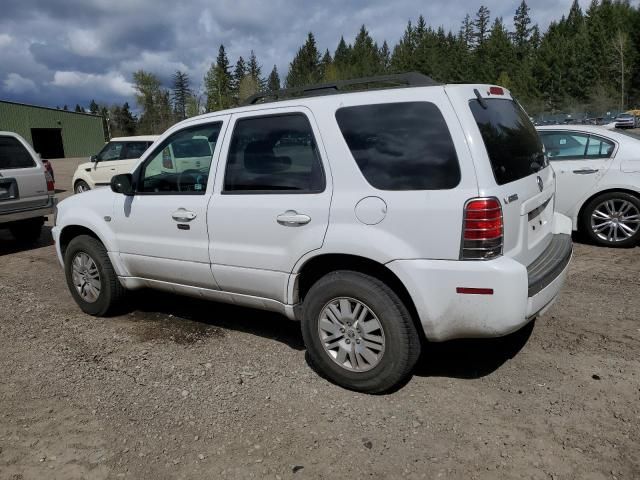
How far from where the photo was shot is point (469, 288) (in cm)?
288

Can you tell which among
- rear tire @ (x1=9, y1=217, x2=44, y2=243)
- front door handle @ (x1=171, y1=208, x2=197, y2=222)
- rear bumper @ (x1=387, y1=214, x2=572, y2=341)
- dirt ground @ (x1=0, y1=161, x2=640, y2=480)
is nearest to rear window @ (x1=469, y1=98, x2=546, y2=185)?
rear bumper @ (x1=387, y1=214, x2=572, y2=341)

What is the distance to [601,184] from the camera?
6.64 meters

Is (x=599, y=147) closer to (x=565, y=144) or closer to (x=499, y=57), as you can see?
(x=565, y=144)

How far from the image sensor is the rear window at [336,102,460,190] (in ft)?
9.68

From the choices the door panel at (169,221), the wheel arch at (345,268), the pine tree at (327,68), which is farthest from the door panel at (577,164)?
the pine tree at (327,68)

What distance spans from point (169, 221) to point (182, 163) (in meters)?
0.50

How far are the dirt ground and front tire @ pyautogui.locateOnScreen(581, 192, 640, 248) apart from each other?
6.79ft

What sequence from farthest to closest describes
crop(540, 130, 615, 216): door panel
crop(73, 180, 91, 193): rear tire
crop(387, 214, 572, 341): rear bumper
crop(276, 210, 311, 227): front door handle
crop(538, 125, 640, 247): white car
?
crop(73, 180, 91, 193): rear tire < crop(540, 130, 615, 216): door panel < crop(538, 125, 640, 247): white car < crop(276, 210, 311, 227): front door handle < crop(387, 214, 572, 341): rear bumper

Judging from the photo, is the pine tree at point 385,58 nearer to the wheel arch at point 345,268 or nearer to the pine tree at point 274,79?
the pine tree at point 274,79

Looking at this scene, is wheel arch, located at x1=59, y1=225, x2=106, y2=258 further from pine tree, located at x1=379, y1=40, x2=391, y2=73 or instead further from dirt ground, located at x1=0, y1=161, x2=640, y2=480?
pine tree, located at x1=379, y1=40, x2=391, y2=73

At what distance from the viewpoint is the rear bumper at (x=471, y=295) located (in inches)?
112

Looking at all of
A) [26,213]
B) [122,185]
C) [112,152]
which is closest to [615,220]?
[122,185]

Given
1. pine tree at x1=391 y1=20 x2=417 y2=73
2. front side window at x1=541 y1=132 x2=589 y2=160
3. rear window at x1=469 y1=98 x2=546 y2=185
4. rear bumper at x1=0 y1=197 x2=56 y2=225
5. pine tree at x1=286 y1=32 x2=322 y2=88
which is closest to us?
rear window at x1=469 y1=98 x2=546 y2=185

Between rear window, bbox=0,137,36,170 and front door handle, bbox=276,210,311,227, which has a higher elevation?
rear window, bbox=0,137,36,170
